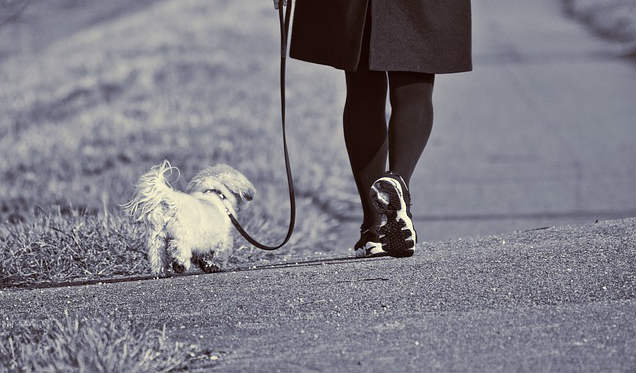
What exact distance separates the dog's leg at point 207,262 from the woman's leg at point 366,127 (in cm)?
81

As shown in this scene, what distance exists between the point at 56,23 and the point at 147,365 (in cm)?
2508

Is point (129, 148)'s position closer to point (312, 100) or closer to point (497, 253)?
point (312, 100)

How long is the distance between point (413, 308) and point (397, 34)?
Result: 153 centimetres

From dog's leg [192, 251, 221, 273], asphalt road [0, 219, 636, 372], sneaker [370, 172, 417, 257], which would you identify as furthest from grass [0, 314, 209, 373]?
dog's leg [192, 251, 221, 273]

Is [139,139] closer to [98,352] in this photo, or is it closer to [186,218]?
[186,218]

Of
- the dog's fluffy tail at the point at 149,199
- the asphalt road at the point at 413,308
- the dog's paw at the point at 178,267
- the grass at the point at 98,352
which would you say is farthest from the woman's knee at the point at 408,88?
the grass at the point at 98,352

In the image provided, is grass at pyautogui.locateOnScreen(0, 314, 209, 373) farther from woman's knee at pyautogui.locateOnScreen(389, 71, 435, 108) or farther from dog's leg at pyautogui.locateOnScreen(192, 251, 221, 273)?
woman's knee at pyautogui.locateOnScreen(389, 71, 435, 108)

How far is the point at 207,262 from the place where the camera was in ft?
21.1

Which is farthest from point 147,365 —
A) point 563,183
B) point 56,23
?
point 56,23

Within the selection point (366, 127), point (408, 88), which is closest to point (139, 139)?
point (366, 127)

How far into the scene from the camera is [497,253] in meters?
6.15

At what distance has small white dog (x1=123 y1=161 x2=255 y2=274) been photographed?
20.4 feet

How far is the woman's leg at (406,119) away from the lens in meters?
6.05

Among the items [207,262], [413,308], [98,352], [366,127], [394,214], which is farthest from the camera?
[207,262]
